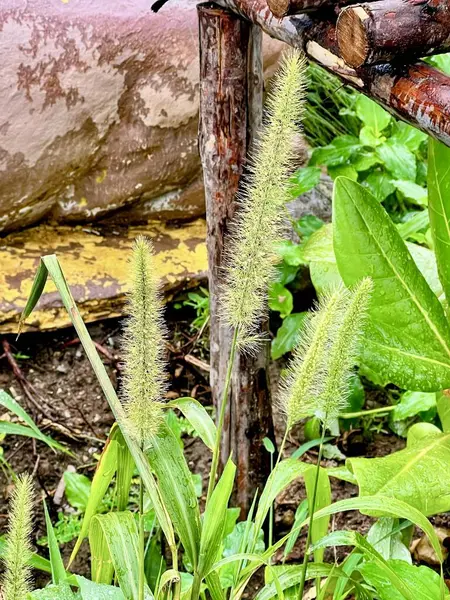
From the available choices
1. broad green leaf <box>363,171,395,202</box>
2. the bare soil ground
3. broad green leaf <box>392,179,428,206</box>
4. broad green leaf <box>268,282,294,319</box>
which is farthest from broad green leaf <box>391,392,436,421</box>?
broad green leaf <box>363,171,395,202</box>

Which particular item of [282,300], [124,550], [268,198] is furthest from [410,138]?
[124,550]

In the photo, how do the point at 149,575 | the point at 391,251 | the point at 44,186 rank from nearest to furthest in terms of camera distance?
the point at 391,251, the point at 149,575, the point at 44,186

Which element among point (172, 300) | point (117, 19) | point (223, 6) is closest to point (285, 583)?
point (223, 6)

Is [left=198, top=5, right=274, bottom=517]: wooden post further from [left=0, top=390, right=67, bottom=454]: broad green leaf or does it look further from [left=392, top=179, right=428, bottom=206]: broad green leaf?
[left=392, top=179, right=428, bottom=206]: broad green leaf

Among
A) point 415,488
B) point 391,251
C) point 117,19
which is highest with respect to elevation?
point 117,19

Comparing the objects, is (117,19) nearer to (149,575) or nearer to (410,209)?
(410,209)

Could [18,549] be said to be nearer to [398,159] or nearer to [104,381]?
[104,381]
